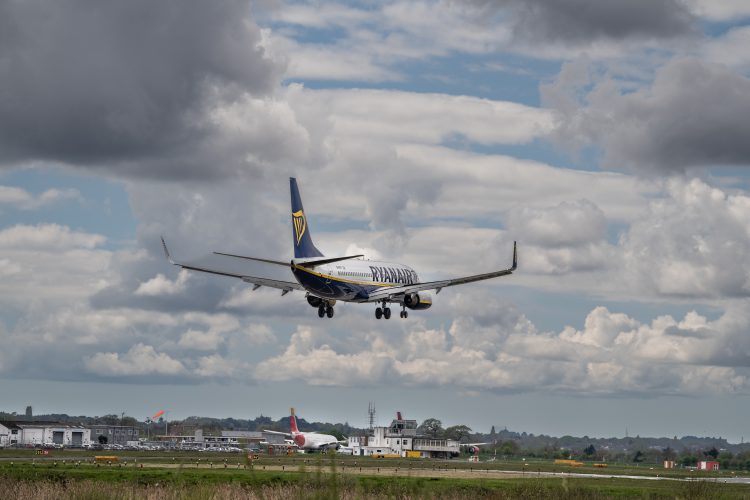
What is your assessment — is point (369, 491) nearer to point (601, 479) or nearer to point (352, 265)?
point (352, 265)

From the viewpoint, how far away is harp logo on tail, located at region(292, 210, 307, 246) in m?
99.0

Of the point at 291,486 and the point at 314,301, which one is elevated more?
the point at 314,301

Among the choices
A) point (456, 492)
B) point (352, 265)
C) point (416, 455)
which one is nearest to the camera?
point (456, 492)

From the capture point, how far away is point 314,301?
10125cm

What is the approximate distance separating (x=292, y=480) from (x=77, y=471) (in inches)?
931

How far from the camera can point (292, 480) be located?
79.3 m

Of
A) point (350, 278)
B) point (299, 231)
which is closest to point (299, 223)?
point (299, 231)

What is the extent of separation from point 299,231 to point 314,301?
7.61 m

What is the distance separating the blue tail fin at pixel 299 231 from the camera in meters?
97.6

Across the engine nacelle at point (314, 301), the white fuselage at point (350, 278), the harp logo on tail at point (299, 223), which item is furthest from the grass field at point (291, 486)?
the harp logo on tail at point (299, 223)

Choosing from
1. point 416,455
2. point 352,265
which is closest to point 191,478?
point 352,265

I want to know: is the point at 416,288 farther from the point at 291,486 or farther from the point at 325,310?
the point at 291,486

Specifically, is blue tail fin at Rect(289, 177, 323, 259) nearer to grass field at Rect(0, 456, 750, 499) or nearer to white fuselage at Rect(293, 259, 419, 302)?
white fuselage at Rect(293, 259, 419, 302)

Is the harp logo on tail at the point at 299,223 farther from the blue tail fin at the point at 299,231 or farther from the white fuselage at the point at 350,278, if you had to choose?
the white fuselage at the point at 350,278
